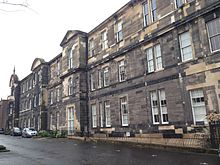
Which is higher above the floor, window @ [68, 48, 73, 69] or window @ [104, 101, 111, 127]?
window @ [68, 48, 73, 69]

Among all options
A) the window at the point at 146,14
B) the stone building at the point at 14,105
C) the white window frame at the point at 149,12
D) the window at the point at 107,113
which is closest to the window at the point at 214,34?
the white window frame at the point at 149,12

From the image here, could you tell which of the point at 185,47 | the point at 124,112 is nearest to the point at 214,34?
the point at 185,47

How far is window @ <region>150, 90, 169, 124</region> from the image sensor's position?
17.1 meters

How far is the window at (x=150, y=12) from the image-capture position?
19.3 meters

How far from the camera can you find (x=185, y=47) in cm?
1630

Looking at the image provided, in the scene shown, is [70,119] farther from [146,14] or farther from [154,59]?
[146,14]

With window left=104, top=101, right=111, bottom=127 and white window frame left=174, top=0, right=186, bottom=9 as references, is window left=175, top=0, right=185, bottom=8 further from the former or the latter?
window left=104, top=101, right=111, bottom=127

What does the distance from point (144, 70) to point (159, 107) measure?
12.2ft

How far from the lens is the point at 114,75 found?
23.0 m

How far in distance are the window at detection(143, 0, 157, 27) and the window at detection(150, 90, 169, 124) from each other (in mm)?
6476

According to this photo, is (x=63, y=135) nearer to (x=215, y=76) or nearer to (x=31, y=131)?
(x=31, y=131)

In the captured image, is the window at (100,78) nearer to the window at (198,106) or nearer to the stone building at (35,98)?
the window at (198,106)

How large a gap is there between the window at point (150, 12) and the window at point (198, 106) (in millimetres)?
7743

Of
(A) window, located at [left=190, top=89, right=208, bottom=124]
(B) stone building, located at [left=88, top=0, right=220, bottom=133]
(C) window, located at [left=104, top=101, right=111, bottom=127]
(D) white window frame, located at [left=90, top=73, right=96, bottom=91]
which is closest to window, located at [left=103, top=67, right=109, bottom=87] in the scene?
(B) stone building, located at [left=88, top=0, right=220, bottom=133]
